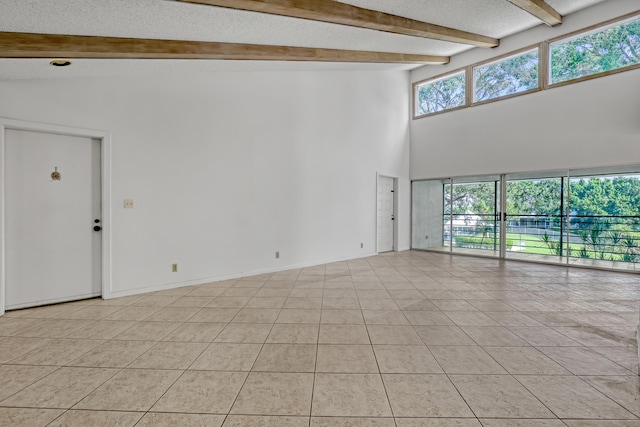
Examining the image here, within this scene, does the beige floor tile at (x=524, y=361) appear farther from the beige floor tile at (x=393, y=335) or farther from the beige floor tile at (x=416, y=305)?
the beige floor tile at (x=416, y=305)

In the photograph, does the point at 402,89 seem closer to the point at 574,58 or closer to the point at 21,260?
the point at 574,58

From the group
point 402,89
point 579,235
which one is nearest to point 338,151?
point 402,89

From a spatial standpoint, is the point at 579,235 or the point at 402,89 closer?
the point at 579,235

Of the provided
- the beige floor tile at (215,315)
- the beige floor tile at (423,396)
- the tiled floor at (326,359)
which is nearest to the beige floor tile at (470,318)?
the tiled floor at (326,359)

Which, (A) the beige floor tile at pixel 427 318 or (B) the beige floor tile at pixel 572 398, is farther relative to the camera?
(A) the beige floor tile at pixel 427 318

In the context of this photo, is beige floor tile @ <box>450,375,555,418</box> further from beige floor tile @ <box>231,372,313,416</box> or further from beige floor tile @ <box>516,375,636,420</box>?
beige floor tile @ <box>231,372,313,416</box>

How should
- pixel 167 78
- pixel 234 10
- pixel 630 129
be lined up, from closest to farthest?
pixel 234 10, pixel 167 78, pixel 630 129

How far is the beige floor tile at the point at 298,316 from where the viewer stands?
3139 millimetres

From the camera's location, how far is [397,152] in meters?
8.05

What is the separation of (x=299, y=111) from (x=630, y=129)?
5.87 m

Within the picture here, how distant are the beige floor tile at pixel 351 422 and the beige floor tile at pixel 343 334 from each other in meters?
0.97

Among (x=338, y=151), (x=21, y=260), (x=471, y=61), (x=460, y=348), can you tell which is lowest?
(x=460, y=348)

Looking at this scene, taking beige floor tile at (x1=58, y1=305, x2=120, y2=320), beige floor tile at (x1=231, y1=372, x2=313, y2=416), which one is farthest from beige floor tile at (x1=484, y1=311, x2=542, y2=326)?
beige floor tile at (x1=58, y1=305, x2=120, y2=320)

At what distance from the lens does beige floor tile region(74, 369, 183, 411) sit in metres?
1.77
